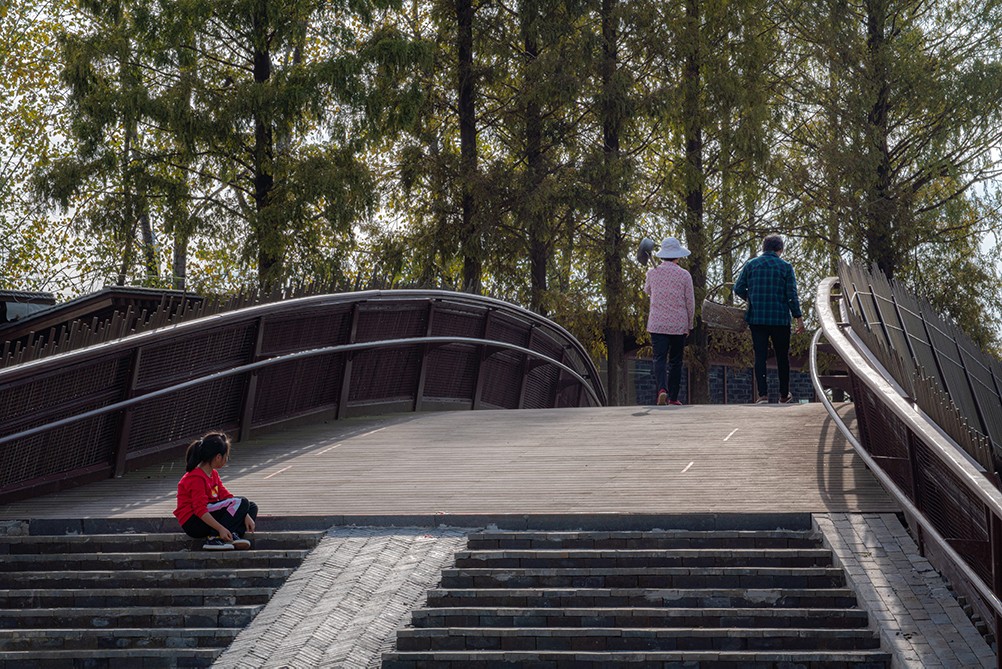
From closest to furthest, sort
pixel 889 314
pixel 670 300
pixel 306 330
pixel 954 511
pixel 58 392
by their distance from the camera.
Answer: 1. pixel 954 511
2. pixel 58 392
3. pixel 889 314
4. pixel 306 330
5. pixel 670 300

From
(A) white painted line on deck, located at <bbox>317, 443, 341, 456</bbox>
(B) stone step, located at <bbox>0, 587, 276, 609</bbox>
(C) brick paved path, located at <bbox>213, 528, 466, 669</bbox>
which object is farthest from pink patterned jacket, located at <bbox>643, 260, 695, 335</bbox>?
(B) stone step, located at <bbox>0, 587, 276, 609</bbox>

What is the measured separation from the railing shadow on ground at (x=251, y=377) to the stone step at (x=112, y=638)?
217cm

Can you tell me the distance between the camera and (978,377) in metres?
15.4

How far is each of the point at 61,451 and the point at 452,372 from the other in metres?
6.51

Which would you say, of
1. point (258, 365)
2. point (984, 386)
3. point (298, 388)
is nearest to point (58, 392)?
point (258, 365)

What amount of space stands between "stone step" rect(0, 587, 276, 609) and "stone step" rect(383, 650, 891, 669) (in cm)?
128

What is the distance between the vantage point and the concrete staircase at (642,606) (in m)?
6.30

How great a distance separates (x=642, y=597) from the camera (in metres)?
6.84

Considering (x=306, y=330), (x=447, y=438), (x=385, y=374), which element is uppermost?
(x=306, y=330)

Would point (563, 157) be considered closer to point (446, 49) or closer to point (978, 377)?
point (446, 49)

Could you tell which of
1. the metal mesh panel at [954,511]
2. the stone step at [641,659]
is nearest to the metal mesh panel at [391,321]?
the stone step at [641,659]

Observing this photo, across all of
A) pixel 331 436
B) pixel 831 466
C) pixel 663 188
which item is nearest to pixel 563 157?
pixel 663 188

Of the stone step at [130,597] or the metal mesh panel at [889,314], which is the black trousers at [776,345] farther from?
the stone step at [130,597]

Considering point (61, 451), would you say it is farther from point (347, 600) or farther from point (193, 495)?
point (347, 600)
